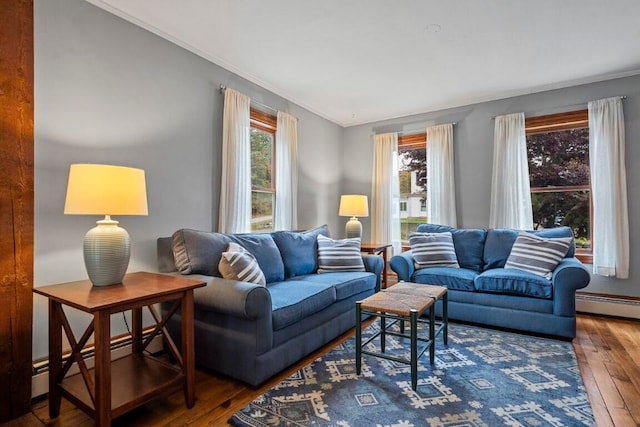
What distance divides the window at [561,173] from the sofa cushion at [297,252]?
8.93ft

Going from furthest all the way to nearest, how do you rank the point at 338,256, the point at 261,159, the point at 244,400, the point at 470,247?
the point at 261,159, the point at 470,247, the point at 338,256, the point at 244,400

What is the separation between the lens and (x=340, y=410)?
1.81 meters

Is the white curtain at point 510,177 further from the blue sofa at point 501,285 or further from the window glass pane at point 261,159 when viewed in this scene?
the window glass pane at point 261,159

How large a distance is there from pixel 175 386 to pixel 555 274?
3.04 metres

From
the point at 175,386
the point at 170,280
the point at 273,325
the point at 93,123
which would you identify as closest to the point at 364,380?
the point at 273,325

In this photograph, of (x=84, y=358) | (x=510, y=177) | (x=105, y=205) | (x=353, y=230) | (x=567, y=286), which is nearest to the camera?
(x=105, y=205)

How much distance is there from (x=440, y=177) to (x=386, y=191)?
2.61 feet

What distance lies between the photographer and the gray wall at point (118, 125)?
2.06 meters

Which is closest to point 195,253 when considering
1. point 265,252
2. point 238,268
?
point 238,268

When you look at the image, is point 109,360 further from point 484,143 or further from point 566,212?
point 566,212

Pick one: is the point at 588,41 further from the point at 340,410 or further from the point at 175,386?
the point at 175,386

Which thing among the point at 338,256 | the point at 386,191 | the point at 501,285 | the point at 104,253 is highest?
the point at 386,191

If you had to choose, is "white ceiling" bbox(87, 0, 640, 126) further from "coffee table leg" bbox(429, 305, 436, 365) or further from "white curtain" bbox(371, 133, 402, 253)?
"coffee table leg" bbox(429, 305, 436, 365)

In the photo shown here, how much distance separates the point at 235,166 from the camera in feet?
10.6
